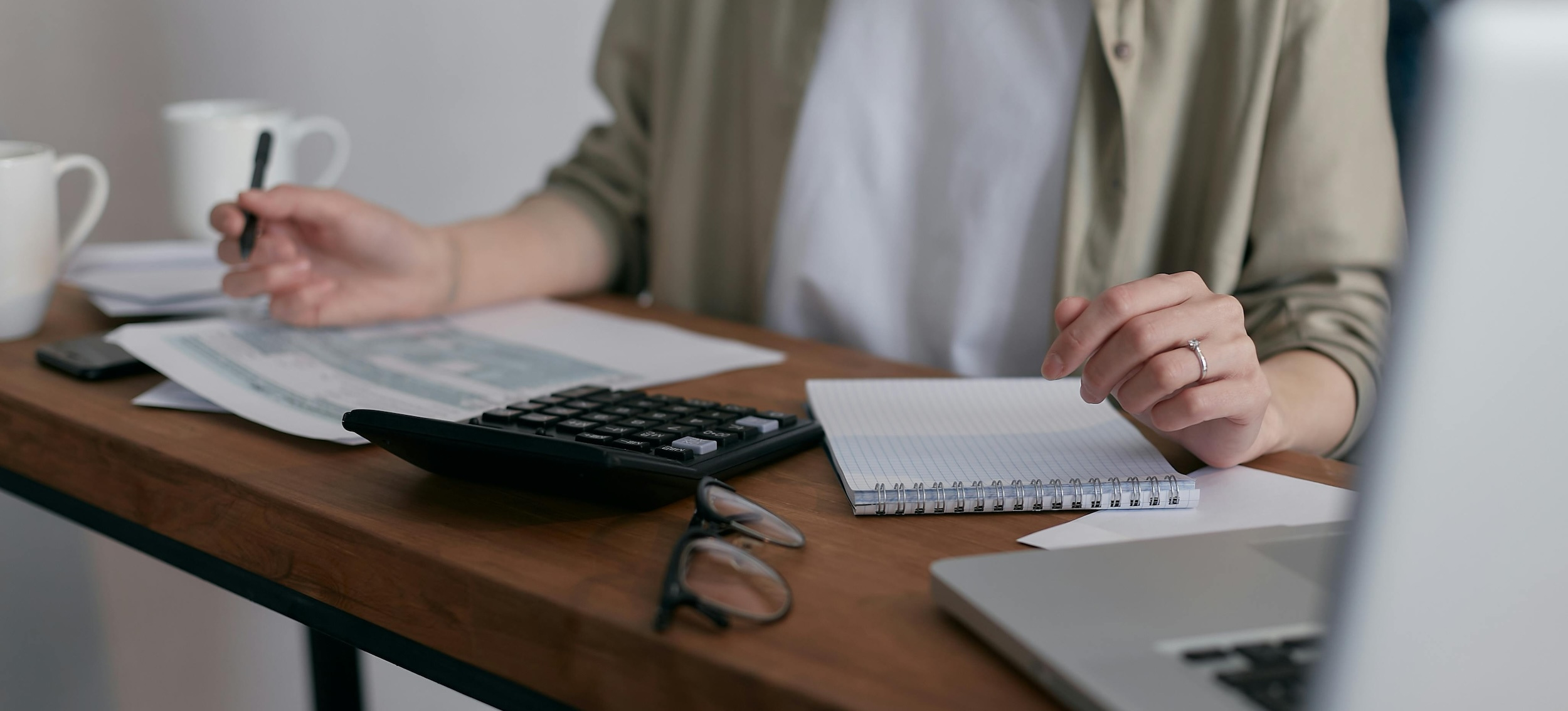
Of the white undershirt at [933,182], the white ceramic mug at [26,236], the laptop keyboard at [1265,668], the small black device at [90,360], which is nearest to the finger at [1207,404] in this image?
the laptop keyboard at [1265,668]

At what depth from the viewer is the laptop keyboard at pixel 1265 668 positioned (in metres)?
0.29

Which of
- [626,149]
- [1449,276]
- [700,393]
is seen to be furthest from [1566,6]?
[626,149]

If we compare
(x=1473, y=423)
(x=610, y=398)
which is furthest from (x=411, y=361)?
(x=1473, y=423)

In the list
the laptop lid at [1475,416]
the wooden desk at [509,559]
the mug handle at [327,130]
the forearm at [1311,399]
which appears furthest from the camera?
the mug handle at [327,130]

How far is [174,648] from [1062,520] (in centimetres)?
118

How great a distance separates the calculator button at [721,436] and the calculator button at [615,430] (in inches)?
1.3

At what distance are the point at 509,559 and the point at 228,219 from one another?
1.59 ft

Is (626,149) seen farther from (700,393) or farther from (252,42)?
(252,42)

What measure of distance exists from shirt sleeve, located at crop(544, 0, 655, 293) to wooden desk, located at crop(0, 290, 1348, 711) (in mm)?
501

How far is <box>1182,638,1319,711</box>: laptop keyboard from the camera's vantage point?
29 centimetres

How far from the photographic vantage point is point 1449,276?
21cm

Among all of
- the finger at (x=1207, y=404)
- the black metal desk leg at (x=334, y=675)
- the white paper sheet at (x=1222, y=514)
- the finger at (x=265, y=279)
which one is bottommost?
the black metal desk leg at (x=334, y=675)

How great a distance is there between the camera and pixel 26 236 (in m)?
0.76

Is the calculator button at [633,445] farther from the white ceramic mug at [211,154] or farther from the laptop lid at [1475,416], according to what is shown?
the white ceramic mug at [211,154]
